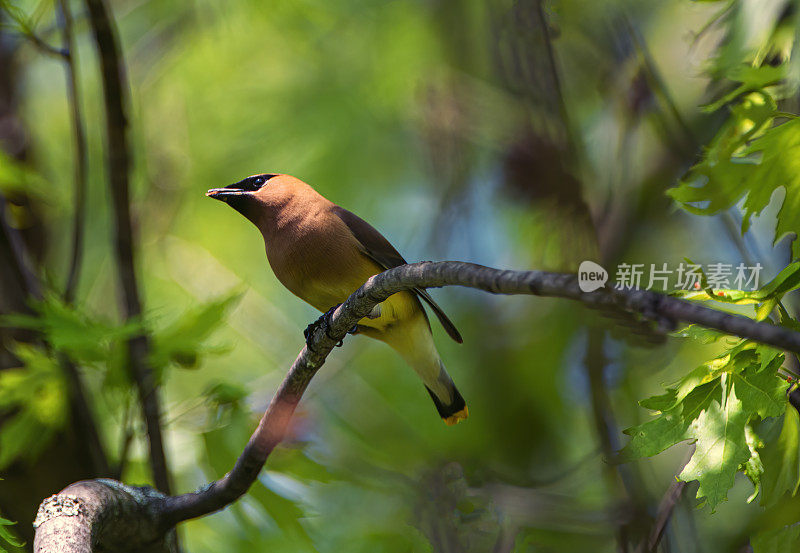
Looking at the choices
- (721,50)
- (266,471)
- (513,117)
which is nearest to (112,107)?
(266,471)

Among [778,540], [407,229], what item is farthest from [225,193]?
[407,229]

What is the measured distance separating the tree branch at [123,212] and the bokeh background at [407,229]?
79mm

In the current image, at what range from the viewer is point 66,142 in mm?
5727

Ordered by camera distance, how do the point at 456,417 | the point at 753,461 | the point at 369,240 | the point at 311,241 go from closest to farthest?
the point at 753,461
the point at 311,241
the point at 369,240
the point at 456,417

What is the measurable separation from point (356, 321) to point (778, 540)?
1203 mm

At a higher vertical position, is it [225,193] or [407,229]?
[225,193]

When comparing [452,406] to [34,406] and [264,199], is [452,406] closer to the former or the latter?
[264,199]

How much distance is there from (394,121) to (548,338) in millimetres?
1970

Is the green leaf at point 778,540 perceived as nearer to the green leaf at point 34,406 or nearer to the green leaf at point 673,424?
the green leaf at point 673,424

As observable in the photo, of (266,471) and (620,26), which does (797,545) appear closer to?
(266,471)

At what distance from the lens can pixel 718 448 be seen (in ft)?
6.02

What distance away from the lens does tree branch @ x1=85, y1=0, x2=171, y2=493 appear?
9.34ft

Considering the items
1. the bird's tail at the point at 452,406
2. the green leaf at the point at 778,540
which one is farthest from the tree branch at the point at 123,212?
the green leaf at the point at 778,540

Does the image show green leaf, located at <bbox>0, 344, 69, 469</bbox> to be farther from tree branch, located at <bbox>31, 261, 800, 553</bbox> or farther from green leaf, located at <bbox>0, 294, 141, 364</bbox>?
tree branch, located at <bbox>31, 261, 800, 553</bbox>
